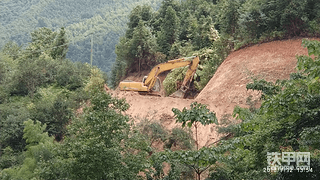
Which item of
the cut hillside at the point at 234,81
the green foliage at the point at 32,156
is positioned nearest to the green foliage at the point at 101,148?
the green foliage at the point at 32,156

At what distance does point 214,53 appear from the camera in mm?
30062

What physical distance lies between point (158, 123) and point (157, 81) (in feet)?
25.5

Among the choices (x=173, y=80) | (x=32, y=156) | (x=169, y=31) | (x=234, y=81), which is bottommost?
(x=32, y=156)

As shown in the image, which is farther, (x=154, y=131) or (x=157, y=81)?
(x=157, y=81)

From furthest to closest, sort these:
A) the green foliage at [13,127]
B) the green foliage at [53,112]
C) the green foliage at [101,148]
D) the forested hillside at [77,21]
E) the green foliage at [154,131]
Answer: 1. the forested hillside at [77,21]
2. the green foliage at [53,112]
3. the green foliage at [13,127]
4. the green foliage at [154,131]
5. the green foliage at [101,148]

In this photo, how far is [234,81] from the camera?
2425 cm

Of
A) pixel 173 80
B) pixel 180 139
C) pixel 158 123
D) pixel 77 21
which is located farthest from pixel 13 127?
pixel 77 21

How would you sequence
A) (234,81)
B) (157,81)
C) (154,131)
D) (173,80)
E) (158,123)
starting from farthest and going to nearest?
(173,80)
(157,81)
(234,81)
(158,123)
(154,131)

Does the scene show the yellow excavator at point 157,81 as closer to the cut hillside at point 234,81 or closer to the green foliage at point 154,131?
the cut hillside at point 234,81

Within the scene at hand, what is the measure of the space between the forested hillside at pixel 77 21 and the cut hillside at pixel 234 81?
36505mm

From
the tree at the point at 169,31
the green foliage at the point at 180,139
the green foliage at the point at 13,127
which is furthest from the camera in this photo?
the tree at the point at 169,31

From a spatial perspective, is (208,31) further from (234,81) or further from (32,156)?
(32,156)

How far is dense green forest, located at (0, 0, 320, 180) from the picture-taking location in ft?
33.4

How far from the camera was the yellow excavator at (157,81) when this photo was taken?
88.4 ft
